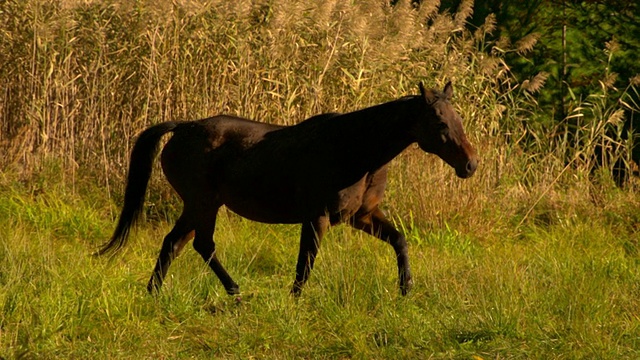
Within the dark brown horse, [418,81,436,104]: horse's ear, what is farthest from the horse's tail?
[418,81,436,104]: horse's ear

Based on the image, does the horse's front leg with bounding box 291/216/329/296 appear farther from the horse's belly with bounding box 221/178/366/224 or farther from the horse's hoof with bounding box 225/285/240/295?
the horse's hoof with bounding box 225/285/240/295

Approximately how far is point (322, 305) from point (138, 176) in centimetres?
192

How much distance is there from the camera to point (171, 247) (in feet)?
22.5

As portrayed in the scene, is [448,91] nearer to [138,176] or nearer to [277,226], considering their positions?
[138,176]

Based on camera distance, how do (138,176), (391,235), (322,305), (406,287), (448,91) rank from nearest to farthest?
1. (322,305)
2. (448,91)
3. (406,287)
4. (391,235)
5. (138,176)

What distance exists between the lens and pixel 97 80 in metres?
9.54

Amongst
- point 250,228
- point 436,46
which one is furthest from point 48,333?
point 436,46

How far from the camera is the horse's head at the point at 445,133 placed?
20.6ft

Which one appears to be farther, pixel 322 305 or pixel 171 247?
pixel 171 247

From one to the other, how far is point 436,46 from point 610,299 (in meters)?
3.98

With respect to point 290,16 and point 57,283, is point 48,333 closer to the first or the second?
point 57,283

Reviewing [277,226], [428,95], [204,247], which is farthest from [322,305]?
[277,226]

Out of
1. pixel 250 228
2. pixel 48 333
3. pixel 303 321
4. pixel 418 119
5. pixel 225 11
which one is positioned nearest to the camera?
pixel 48 333

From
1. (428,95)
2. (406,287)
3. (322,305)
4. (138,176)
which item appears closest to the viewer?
(322,305)
